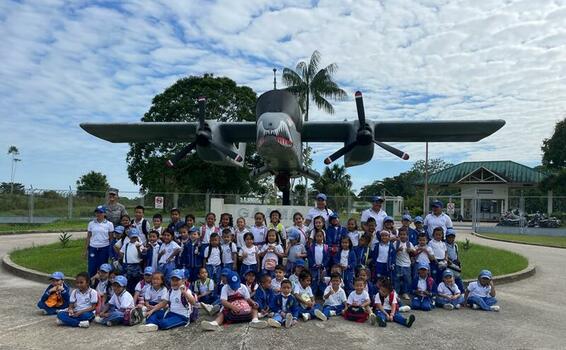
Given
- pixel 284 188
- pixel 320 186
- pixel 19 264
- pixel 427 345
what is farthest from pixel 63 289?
pixel 320 186

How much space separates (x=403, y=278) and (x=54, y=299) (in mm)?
5366

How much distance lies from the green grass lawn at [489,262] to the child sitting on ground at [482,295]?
75.8 inches

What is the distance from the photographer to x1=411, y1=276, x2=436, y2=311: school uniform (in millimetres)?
6516

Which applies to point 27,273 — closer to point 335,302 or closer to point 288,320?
point 288,320

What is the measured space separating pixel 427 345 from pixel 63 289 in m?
4.98

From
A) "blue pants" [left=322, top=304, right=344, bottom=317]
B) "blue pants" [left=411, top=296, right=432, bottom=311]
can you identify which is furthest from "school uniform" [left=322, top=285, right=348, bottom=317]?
"blue pants" [left=411, top=296, right=432, bottom=311]

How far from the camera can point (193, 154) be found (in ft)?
95.7

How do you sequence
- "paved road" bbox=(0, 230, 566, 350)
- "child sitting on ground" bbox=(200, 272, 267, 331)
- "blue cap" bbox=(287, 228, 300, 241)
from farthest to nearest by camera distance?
"blue cap" bbox=(287, 228, 300, 241) → "child sitting on ground" bbox=(200, 272, 267, 331) → "paved road" bbox=(0, 230, 566, 350)

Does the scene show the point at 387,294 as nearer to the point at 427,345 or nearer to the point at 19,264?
the point at 427,345

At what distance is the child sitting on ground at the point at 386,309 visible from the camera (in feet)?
18.4

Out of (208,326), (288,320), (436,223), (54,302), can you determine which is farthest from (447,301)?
(54,302)

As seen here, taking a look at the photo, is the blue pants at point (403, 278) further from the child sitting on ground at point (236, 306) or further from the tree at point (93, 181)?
the tree at point (93, 181)

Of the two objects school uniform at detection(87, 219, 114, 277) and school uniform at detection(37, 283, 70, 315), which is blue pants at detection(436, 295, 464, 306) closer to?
school uniform at detection(87, 219, 114, 277)

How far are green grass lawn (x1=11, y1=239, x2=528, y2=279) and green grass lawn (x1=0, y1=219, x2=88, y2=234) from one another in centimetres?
780
